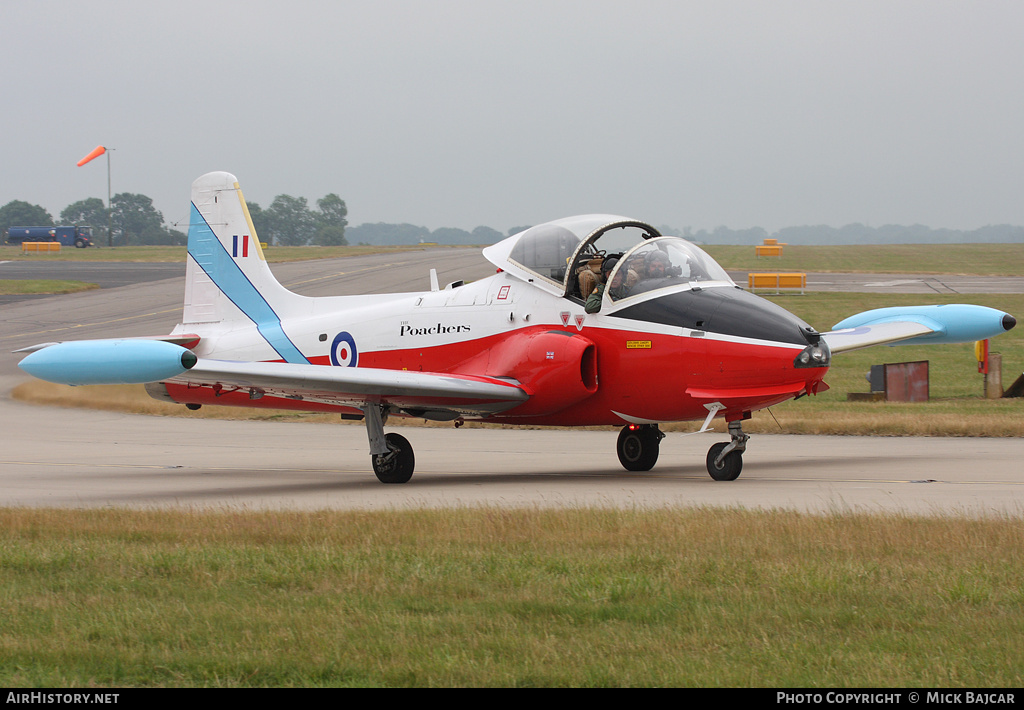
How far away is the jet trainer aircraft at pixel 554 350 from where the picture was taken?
43.2 feet

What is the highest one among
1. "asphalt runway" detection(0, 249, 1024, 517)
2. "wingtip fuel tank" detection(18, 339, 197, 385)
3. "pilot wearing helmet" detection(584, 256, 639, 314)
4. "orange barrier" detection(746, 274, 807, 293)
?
"pilot wearing helmet" detection(584, 256, 639, 314)

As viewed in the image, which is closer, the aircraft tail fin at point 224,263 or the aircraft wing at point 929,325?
the aircraft wing at point 929,325

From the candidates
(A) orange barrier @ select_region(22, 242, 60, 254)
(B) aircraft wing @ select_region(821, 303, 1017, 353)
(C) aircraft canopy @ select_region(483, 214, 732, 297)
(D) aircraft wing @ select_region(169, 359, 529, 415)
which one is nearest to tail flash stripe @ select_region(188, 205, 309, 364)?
(D) aircraft wing @ select_region(169, 359, 529, 415)

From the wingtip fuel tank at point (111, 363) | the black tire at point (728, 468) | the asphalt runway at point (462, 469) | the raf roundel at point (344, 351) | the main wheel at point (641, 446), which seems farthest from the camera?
the raf roundel at point (344, 351)

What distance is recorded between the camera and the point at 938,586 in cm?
701

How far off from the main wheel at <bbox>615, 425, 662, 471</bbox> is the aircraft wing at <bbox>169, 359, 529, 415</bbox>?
199 centimetres

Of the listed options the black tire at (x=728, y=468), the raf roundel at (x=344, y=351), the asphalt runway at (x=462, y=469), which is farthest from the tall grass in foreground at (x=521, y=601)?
the raf roundel at (x=344, y=351)

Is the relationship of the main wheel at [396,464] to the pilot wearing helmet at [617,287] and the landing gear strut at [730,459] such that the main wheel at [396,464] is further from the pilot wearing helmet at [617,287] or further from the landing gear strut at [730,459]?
the landing gear strut at [730,459]

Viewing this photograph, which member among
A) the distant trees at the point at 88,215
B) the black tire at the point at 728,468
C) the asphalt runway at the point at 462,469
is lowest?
the asphalt runway at the point at 462,469

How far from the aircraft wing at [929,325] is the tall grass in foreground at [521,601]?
25.0 ft

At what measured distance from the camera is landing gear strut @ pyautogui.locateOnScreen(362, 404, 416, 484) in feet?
49.3

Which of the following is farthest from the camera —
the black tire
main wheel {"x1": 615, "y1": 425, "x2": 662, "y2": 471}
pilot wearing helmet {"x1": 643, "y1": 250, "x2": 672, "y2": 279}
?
main wheel {"x1": 615, "y1": 425, "x2": 662, "y2": 471}

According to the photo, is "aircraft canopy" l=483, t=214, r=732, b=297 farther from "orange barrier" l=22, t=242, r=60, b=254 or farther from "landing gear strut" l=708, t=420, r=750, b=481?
"orange barrier" l=22, t=242, r=60, b=254

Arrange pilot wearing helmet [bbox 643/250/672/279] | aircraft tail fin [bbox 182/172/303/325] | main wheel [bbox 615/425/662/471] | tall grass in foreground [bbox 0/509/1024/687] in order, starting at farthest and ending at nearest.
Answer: aircraft tail fin [bbox 182/172/303/325] < main wheel [bbox 615/425/662/471] < pilot wearing helmet [bbox 643/250/672/279] < tall grass in foreground [bbox 0/509/1024/687]
